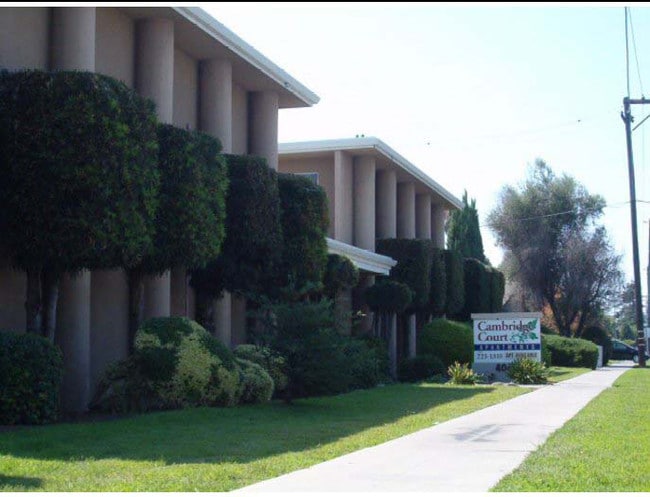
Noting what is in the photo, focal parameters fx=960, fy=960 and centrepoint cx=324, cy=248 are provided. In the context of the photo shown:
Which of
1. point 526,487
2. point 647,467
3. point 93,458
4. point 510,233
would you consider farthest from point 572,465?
point 510,233

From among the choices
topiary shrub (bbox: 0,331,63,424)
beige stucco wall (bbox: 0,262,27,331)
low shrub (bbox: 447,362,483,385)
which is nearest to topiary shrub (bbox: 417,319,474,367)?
low shrub (bbox: 447,362,483,385)

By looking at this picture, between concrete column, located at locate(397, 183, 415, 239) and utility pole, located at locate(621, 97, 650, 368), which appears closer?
utility pole, located at locate(621, 97, 650, 368)

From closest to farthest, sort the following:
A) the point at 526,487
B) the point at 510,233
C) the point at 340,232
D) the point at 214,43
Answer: the point at 526,487 < the point at 214,43 < the point at 340,232 < the point at 510,233

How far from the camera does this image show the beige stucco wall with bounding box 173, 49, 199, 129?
892 inches

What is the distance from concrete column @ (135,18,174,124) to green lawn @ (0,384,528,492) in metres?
6.94

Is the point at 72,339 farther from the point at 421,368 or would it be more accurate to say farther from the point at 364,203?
the point at 364,203

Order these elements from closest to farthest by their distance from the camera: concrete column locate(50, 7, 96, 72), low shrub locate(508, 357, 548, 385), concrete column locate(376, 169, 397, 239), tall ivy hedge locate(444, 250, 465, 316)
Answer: concrete column locate(50, 7, 96, 72)
low shrub locate(508, 357, 548, 385)
concrete column locate(376, 169, 397, 239)
tall ivy hedge locate(444, 250, 465, 316)

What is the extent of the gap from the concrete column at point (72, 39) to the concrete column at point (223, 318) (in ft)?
23.7

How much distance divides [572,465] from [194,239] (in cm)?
960

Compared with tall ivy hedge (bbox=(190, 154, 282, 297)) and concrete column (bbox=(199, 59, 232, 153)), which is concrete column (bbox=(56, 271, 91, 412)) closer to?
tall ivy hedge (bbox=(190, 154, 282, 297))

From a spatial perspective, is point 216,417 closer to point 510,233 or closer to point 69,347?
point 69,347

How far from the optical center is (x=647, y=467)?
33.1 feet

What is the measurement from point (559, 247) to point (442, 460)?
4508 cm

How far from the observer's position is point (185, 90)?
2308cm
